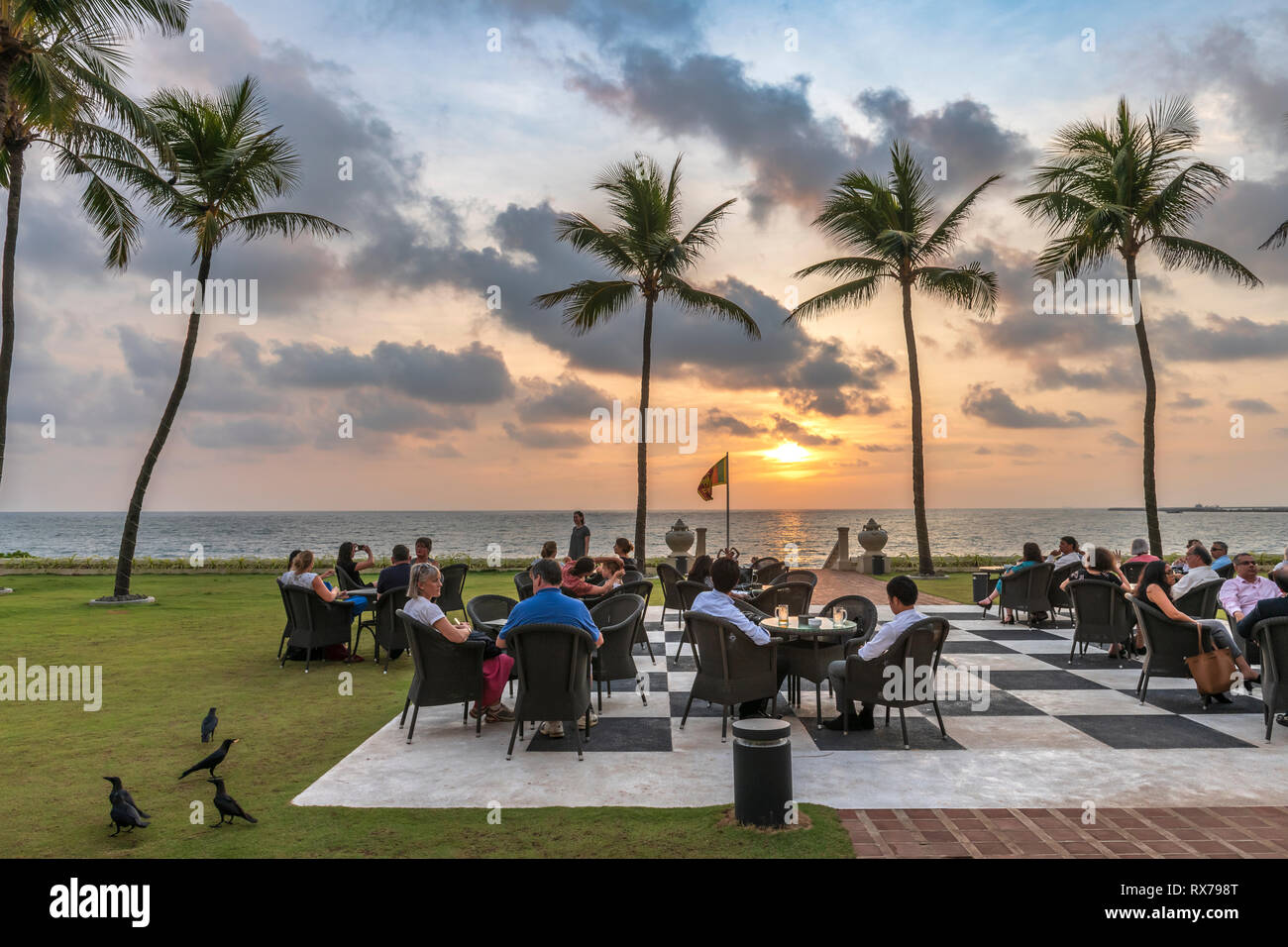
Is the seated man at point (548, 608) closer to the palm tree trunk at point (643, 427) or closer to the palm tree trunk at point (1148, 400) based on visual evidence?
the palm tree trunk at point (643, 427)

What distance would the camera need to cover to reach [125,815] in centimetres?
357

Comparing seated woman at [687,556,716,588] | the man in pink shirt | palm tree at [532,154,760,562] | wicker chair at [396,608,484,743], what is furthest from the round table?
palm tree at [532,154,760,562]

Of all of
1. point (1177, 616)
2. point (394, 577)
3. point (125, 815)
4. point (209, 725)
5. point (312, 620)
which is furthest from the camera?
point (394, 577)

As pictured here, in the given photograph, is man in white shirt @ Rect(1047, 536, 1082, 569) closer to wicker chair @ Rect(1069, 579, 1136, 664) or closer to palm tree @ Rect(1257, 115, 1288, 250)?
wicker chair @ Rect(1069, 579, 1136, 664)

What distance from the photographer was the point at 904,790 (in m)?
4.22

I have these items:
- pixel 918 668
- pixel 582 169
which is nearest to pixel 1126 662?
pixel 918 668

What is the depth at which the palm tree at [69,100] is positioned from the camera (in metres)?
9.64

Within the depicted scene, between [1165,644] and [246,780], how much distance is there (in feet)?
24.6

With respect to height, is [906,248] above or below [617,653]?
above

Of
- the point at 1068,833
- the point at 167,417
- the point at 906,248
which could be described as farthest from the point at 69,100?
the point at 906,248

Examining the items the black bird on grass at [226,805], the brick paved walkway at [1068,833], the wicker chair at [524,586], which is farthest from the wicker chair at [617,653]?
the black bird on grass at [226,805]

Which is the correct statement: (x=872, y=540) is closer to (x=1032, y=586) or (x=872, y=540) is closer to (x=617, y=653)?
(x=1032, y=586)

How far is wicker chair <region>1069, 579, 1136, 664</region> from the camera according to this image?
8.16m

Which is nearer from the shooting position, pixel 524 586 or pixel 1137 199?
pixel 524 586
